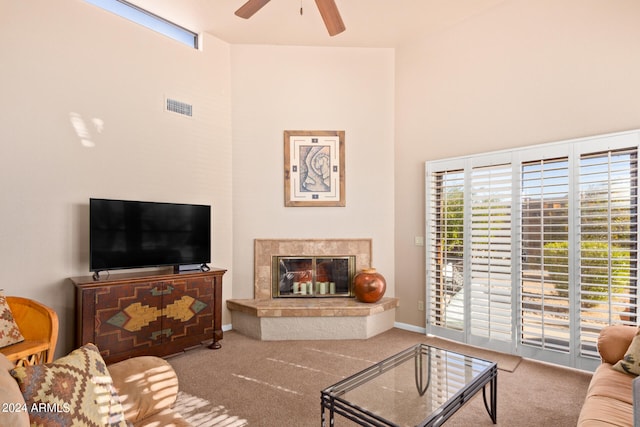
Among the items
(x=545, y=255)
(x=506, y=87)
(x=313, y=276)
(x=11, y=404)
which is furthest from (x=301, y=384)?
(x=506, y=87)

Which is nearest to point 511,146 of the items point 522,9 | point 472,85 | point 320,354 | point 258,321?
point 472,85

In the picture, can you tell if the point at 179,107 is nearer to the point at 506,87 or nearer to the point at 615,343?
the point at 506,87

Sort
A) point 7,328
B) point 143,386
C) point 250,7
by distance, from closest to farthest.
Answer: point 143,386, point 7,328, point 250,7

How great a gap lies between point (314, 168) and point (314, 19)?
1.72m

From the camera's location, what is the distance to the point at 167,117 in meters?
4.16

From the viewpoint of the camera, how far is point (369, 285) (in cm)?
441

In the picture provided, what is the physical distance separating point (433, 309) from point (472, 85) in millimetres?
2592

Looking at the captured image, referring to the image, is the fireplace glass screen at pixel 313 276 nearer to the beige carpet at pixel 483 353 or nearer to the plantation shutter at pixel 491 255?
the beige carpet at pixel 483 353

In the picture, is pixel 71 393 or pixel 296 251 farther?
pixel 296 251

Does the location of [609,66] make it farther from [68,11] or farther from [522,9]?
[68,11]

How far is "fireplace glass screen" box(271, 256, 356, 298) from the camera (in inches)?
186

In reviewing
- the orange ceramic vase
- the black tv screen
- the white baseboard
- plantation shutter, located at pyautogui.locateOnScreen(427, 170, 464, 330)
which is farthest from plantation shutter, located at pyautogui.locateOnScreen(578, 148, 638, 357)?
the black tv screen

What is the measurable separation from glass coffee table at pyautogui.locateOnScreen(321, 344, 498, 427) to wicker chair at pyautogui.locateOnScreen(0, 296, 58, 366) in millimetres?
2000

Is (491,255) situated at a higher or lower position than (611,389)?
higher
